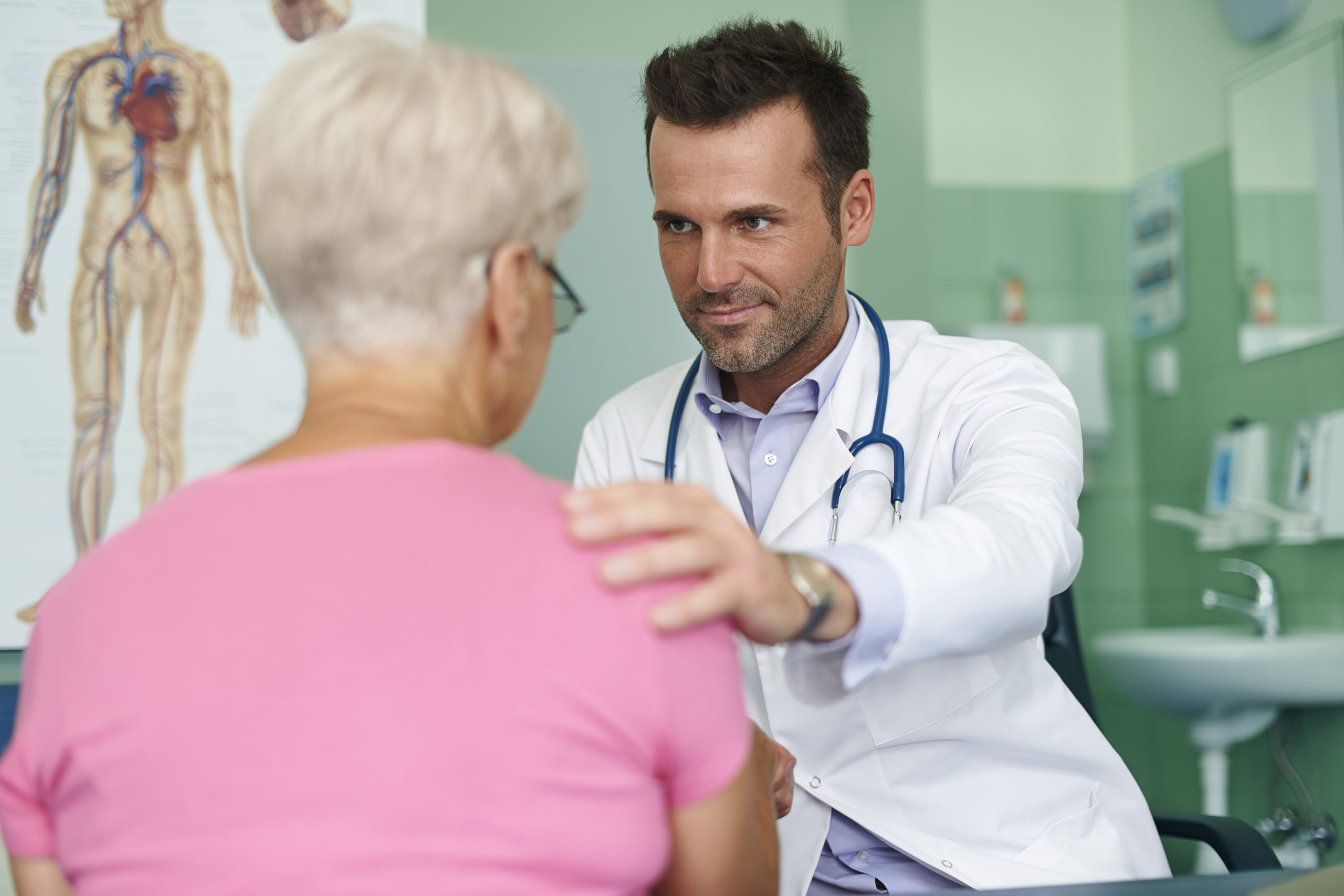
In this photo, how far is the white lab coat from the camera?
120cm

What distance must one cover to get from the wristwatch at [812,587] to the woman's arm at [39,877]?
1.55 feet

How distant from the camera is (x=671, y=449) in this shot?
149 centimetres

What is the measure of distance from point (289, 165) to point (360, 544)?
0.72 ft

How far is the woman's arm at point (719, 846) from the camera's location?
0.66 metres

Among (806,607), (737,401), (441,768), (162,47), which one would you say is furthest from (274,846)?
(162,47)

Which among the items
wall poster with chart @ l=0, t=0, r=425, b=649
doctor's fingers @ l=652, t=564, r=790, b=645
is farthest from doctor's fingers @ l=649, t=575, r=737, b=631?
wall poster with chart @ l=0, t=0, r=425, b=649

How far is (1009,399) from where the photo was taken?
129 cm

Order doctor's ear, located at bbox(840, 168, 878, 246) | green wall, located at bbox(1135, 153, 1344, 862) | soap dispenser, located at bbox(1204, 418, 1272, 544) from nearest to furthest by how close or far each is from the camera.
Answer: doctor's ear, located at bbox(840, 168, 878, 246) → green wall, located at bbox(1135, 153, 1344, 862) → soap dispenser, located at bbox(1204, 418, 1272, 544)

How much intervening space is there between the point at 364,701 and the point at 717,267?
0.96 meters

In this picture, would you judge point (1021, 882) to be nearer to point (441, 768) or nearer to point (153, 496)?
point (441, 768)

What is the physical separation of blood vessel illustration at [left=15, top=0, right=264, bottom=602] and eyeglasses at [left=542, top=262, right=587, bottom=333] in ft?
3.47

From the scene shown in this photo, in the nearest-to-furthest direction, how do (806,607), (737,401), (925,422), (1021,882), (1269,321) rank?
(806,607) < (1021,882) < (925,422) < (737,401) < (1269,321)

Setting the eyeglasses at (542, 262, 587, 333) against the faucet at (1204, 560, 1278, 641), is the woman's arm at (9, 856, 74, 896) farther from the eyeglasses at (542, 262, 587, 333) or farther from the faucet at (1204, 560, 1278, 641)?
the faucet at (1204, 560, 1278, 641)

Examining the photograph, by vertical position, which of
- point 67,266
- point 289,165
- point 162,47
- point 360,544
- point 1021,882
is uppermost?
point 162,47
